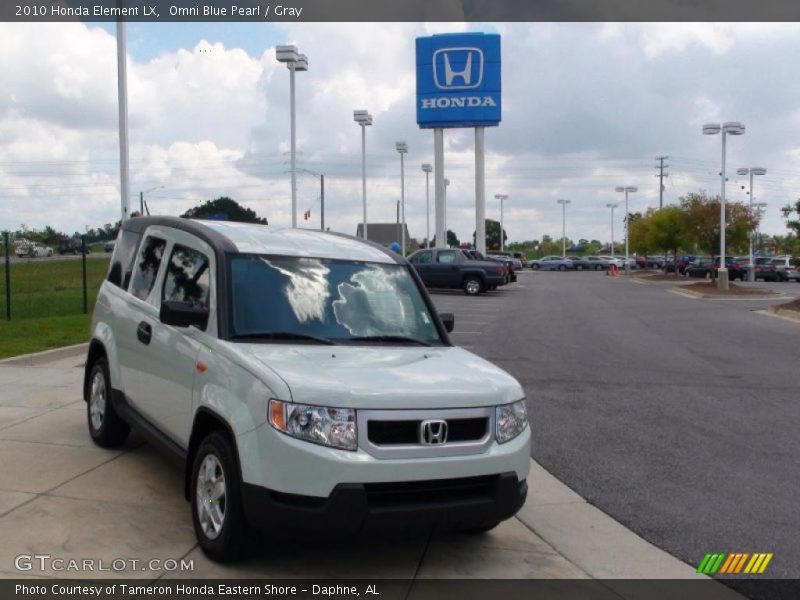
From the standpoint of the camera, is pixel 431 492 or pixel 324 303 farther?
pixel 324 303

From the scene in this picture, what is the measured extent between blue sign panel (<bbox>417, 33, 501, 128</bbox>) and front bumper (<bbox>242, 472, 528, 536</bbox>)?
46.5 m

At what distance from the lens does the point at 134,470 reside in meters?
6.82

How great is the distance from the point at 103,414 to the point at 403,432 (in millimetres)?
3694

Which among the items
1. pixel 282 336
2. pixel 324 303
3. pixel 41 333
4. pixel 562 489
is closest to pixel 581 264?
pixel 41 333

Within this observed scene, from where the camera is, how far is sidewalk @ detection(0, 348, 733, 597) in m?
5.05

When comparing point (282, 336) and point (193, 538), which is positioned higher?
point (282, 336)

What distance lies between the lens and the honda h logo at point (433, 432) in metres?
4.71

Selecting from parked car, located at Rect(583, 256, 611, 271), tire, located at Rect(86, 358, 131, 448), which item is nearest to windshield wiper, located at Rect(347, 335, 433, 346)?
tire, located at Rect(86, 358, 131, 448)

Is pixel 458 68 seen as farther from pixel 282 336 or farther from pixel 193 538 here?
pixel 193 538

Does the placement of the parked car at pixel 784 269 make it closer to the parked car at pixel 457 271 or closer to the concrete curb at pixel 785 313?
the parked car at pixel 457 271

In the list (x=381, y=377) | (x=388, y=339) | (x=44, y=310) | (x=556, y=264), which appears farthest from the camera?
(x=556, y=264)

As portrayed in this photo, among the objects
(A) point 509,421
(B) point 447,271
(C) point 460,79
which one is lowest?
(A) point 509,421

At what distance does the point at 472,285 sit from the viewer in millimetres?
33750

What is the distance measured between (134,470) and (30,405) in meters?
2.99
